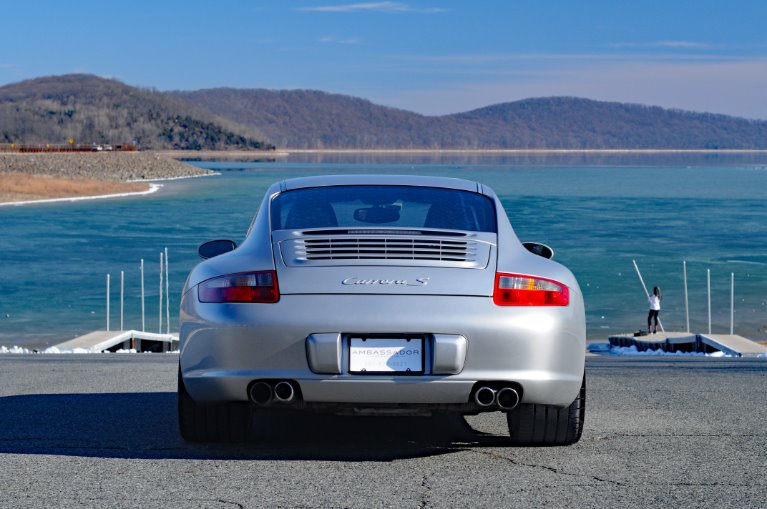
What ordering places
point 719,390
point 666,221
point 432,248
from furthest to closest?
point 666,221 < point 719,390 < point 432,248

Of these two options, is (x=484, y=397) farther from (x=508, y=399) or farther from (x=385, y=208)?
(x=385, y=208)

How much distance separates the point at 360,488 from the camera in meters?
5.18

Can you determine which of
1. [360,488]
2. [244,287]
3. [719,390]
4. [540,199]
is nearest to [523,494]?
[360,488]

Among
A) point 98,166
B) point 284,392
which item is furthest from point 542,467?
point 98,166

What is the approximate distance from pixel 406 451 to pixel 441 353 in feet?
3.04

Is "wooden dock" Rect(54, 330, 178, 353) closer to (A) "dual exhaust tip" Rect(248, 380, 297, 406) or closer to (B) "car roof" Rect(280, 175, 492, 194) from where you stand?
(B) "car roof" Rect(280, 175, 492, 194)

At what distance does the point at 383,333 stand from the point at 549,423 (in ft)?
3.96

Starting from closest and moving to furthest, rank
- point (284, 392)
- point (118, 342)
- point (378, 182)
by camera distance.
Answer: point (284, 392), point (378, 182), point (118, 342)

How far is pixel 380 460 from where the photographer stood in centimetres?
585

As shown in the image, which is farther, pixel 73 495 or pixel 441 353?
pixel 441 353

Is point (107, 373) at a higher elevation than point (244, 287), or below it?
below

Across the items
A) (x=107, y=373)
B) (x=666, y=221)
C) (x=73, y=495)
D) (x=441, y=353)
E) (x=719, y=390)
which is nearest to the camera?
(x=73, y=495)

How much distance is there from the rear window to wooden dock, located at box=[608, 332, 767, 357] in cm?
1534

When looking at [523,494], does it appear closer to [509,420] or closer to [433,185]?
[509,420]
